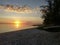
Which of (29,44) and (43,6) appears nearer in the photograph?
(29,44)

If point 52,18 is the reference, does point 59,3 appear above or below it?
above

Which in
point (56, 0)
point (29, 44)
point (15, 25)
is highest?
point (56, 0)

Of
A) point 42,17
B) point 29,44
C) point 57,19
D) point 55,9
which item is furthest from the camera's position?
point 42,17

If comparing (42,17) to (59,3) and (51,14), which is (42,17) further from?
(59,3)

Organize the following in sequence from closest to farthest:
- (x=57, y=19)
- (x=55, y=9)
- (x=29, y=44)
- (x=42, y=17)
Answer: (x=29, y=44) → (x=57, y=19) → (x=55, y=9) → (x=42, y=17)

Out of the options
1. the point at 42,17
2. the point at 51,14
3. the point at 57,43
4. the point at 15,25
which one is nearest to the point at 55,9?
the point at 51,14

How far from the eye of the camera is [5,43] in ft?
29.2

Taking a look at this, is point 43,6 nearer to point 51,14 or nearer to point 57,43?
point 51,14

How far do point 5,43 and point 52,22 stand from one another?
49.9 feet

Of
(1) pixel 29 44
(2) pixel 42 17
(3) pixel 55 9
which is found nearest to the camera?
(1) pixel 29 44

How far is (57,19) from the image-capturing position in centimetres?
2223

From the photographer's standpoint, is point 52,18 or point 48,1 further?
point 48,1

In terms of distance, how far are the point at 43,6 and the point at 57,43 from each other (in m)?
17.3

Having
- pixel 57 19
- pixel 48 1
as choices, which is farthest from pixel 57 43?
pixel 48 1
